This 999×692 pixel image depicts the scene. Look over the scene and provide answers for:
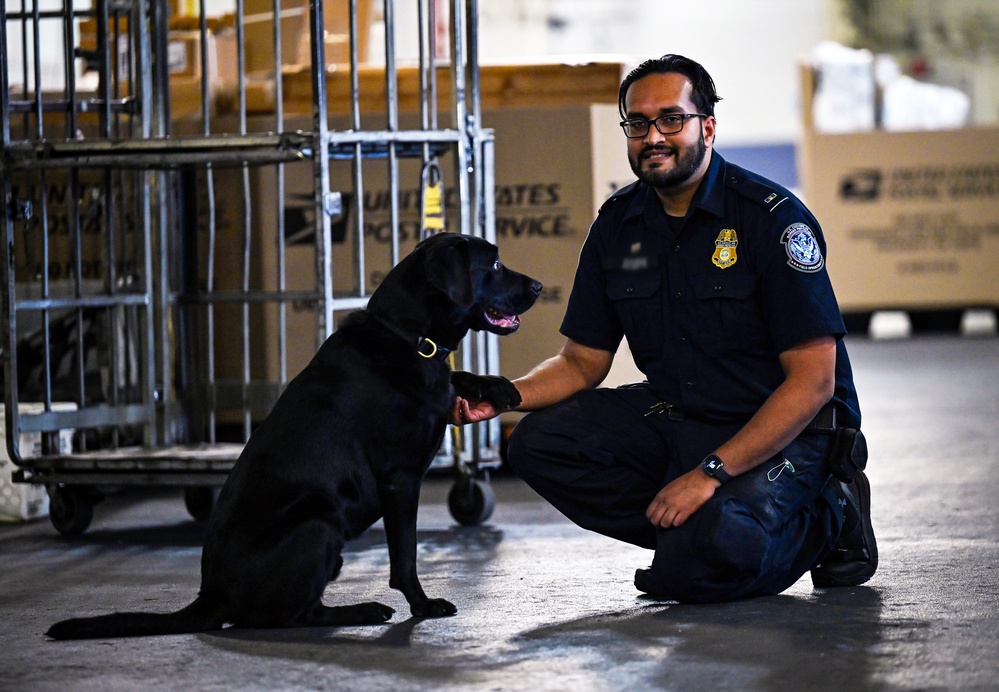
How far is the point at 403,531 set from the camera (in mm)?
2955

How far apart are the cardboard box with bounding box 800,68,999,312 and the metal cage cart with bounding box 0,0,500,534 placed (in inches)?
272

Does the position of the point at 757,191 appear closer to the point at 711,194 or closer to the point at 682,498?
the point at 711,194

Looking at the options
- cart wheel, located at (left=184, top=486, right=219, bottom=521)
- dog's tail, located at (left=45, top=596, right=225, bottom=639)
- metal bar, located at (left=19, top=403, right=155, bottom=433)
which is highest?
metal bar, located at (left=19, top=403, right=155, bottom=433)

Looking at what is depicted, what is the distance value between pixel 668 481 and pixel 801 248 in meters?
0.66

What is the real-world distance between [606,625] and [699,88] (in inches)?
51.7

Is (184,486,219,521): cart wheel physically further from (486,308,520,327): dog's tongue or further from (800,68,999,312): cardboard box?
(800,68,999,312): cardboard box

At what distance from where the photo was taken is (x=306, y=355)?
17.6 ft

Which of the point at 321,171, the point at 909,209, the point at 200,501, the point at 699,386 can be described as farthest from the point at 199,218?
the point at 909,209

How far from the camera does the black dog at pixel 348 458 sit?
2.81 meters

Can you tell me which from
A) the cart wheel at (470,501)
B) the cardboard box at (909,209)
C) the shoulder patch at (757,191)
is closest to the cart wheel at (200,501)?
the cart wheel at (470,501)

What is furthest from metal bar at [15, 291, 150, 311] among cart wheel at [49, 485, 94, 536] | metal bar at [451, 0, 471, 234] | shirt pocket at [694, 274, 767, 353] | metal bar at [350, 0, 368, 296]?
shirt pocket at [694, 274, 767, 353]

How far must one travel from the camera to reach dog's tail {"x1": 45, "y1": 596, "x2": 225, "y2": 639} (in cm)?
279

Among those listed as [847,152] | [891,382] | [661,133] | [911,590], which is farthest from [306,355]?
[847,152]

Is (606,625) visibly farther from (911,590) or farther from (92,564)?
(92,564)
